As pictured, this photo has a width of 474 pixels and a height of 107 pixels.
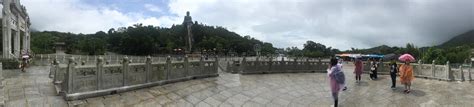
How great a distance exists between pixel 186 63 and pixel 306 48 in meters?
84.4

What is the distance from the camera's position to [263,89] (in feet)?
47.2

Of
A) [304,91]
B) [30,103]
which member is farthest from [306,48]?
[30,103]

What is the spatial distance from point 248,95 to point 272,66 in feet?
29.3

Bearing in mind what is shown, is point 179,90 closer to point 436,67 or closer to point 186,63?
point 186,63

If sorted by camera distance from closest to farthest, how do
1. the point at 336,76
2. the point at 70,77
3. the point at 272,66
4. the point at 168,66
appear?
1. the point at 70,77
2. the point at 336,76
3. the point at 168,66
4. the point at 272,66

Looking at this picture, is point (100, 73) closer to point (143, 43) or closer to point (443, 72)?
point (443, 72)

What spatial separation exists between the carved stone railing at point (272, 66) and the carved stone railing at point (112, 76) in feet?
19.1

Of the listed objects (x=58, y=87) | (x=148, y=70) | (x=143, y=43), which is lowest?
(x=58, y=87)

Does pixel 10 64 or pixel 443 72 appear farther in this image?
pixel 10 64

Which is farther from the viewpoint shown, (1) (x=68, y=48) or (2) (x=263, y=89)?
(1) (x=68, y=48)

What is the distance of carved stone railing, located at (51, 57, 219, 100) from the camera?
31.9ft

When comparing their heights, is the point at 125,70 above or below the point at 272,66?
above

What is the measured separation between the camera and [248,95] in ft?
41.8

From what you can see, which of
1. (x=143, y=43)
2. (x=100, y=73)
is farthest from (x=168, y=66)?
(x=143, y=43)
